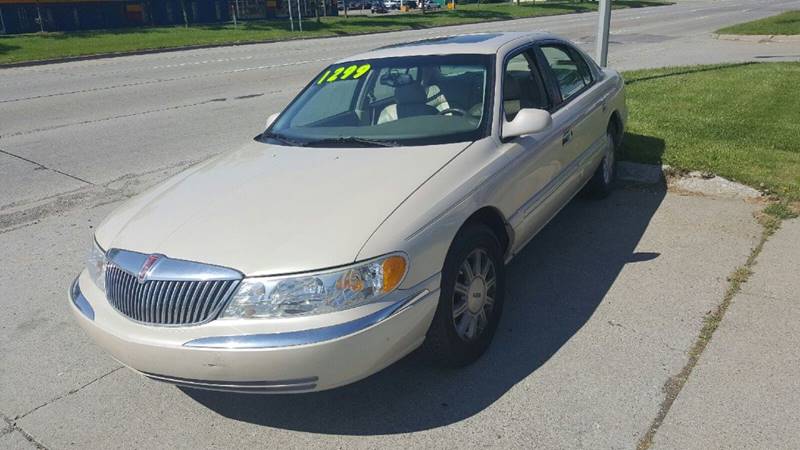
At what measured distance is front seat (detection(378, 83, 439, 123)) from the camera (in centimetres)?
422

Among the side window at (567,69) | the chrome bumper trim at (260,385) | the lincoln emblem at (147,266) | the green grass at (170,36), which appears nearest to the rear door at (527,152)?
the side window at (567,69)

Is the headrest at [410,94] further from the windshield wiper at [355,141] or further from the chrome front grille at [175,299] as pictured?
the chrome front grille at [175,299]

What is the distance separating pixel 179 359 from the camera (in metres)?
2.83

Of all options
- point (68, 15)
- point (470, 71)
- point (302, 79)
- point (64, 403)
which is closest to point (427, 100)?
point (470, 71)

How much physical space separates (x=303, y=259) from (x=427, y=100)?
1823 millimetres

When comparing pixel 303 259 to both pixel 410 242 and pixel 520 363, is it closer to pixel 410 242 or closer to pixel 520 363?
pixel 410 242

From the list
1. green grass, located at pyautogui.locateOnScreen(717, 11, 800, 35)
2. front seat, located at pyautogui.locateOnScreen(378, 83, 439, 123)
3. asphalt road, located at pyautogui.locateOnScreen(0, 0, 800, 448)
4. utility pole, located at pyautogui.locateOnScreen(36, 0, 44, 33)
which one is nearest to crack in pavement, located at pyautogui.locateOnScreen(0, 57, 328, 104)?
asphalt road, located at pyautogui.locateOnScreen(0, 0, 800, 448)

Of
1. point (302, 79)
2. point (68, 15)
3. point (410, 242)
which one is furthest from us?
point (68, 15)

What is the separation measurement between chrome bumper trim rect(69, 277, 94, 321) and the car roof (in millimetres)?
2487

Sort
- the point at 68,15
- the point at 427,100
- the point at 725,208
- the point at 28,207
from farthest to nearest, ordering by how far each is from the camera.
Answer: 1. the point at 68,15
2. the point at 28,207
3. the point at 725,208
4. the point at 427,100

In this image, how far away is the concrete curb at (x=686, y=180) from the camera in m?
5.97

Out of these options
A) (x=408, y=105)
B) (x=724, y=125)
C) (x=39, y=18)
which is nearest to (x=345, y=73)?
(x=408, y=105)

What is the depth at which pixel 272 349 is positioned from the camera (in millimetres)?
2723

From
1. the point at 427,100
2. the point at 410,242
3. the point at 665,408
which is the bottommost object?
the point at 665,408
